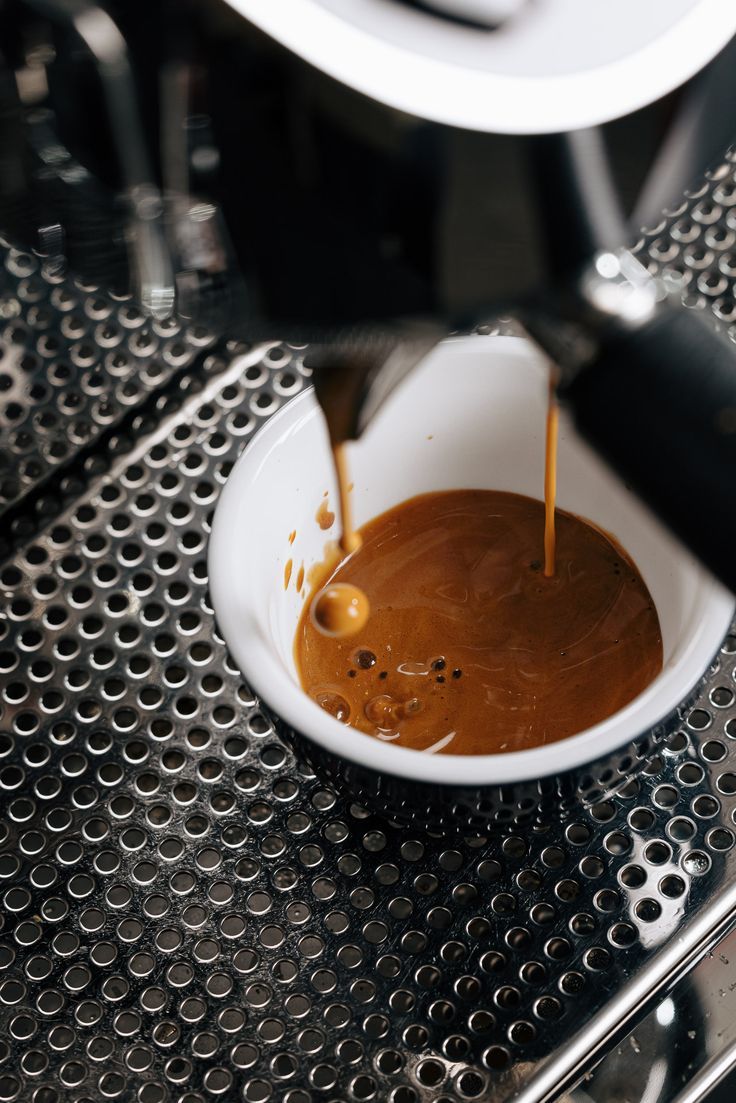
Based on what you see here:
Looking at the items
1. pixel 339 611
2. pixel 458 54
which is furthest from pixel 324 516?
pixel 458 54

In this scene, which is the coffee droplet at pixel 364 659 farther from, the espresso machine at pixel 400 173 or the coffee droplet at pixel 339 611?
the espresso machine at pixel 400 173

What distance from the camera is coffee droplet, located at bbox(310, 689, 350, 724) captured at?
478 millimetres

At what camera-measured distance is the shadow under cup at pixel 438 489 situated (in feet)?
1.30

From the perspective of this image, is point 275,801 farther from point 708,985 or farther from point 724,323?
point 724,323

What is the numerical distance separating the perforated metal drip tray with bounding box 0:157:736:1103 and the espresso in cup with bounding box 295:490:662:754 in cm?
4

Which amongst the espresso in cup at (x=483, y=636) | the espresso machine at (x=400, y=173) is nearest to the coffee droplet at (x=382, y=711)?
the espresso in cup at (x=483, y=636)

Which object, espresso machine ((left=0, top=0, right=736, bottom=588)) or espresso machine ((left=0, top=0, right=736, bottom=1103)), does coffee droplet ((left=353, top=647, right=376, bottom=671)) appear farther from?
espresso machine ((left=0, top=0, right=736, bottom=588))

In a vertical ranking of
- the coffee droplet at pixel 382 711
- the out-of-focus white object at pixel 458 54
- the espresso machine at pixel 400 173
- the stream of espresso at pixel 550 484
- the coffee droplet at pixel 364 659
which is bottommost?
the coffee droplet at pixel 382 711

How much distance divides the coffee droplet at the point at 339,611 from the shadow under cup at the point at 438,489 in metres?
0.01

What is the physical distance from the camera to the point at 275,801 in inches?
19.0

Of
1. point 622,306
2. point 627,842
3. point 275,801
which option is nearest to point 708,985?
point 627,842

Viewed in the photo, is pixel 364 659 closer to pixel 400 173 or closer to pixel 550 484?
pixel 550 484

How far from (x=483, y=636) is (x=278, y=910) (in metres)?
0.14

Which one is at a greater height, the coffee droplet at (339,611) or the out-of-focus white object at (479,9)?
the out-of-focus white object at (479,9)
